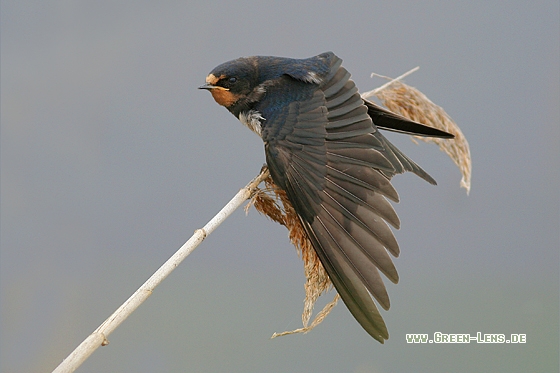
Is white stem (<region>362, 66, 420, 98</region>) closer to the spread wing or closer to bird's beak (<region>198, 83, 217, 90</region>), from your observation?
the spread wing

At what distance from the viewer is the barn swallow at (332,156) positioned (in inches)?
58.8

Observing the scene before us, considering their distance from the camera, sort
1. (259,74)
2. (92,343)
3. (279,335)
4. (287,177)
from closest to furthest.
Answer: (92,343)
(279,335)
(287,177)
(259,74)

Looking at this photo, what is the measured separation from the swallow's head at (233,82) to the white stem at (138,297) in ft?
1.85

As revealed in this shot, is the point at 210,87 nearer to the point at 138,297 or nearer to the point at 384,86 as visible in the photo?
the point at 384,86

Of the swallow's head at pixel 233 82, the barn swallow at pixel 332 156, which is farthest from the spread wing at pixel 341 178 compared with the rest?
the swallow's head at pixel 233 82

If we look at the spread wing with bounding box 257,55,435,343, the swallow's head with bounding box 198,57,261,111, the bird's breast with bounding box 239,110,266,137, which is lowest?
the spread wing with bounding box 257,55,435,343

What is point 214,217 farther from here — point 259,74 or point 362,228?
point 259,74

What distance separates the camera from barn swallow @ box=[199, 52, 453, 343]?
1.49 metres

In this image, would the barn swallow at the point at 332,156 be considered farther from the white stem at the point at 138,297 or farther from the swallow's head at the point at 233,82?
the white stem at the point at 138,297

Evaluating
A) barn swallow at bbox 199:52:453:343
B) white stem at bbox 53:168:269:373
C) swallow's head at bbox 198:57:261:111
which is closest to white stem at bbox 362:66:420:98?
barn swallow at bbox 199:52:453:343

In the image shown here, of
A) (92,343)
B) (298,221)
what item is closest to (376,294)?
(298,221)

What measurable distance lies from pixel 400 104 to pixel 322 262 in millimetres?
773

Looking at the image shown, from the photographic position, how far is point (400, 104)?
208 centimetres

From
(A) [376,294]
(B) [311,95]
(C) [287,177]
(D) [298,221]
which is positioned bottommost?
(A) [376,294]
